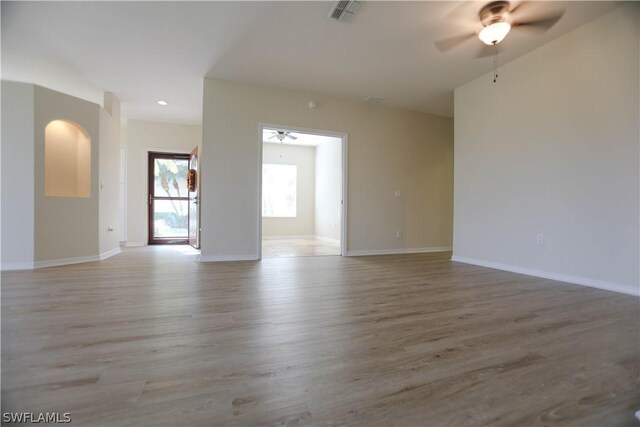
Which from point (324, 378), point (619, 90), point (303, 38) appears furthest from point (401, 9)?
point (324, 378)

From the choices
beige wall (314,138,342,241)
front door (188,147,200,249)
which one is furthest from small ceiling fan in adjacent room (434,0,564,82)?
front door (188,147,200,249)

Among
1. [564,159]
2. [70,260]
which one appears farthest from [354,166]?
[70,260]

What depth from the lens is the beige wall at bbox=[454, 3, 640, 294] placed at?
283cm

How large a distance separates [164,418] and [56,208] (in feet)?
14.3

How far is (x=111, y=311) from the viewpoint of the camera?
7.04 ft

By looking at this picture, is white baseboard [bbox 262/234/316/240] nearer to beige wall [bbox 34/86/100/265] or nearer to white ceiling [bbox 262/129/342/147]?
white ceiling [bbox 262/129/342/147]

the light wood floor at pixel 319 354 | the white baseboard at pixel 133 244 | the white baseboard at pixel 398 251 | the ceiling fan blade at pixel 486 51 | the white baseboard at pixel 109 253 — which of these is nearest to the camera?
the light wood floor at pixel 319 354

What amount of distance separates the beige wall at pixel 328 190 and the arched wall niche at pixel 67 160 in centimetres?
478

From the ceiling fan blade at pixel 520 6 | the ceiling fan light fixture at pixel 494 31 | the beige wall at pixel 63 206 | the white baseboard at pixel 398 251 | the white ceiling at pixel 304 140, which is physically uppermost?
the ceiling fan blade at pixel 520 6

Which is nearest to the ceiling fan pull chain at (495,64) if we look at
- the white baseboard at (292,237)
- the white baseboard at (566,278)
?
the white baseboard at (566,278)

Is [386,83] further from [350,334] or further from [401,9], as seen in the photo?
[350,334]

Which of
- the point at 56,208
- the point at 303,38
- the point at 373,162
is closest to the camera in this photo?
the point at 303,38

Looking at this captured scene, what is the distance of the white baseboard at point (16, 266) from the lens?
12.0ft

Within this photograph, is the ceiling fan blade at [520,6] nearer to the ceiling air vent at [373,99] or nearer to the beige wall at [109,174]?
the ceiling air vent at [373,99]
